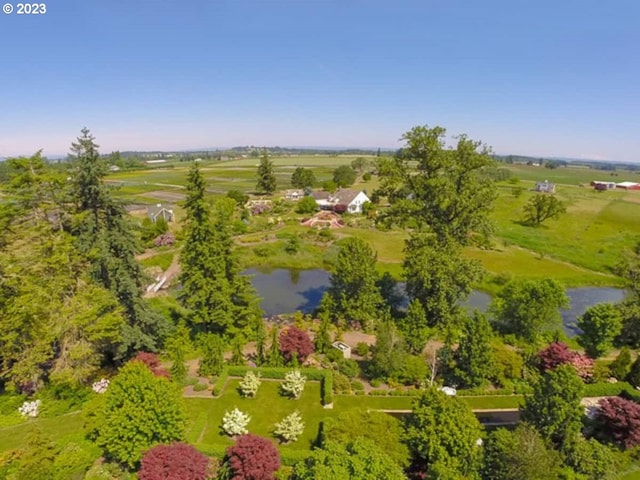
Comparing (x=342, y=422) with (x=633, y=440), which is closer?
(x=342, y=422)

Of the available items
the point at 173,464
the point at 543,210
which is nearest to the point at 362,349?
the point at 173,464

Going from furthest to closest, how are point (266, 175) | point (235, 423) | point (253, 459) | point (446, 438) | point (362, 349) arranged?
point (266, 175) → point (362, 349) → point (235, 423) → point (446, 438) → point (253, 459)

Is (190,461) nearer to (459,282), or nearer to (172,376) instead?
(172,376)

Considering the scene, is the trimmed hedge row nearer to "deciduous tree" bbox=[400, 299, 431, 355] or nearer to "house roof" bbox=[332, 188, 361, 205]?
"deciduous tree" bbox=[400, 299, 431, 355]

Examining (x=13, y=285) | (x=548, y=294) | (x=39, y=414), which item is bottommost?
(x=39, y=414)

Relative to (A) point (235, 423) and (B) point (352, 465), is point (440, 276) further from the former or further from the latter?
(B) point (352, 465)

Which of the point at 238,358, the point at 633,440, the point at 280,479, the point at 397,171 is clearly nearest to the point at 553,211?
the point at 397,171
